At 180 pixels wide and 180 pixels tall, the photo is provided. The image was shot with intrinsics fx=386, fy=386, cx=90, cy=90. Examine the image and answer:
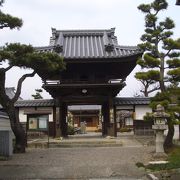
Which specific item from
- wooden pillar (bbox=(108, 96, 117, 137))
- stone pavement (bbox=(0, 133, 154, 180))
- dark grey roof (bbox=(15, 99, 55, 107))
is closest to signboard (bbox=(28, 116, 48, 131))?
dark grey roof (bbox=(15, 99, 55, 107))

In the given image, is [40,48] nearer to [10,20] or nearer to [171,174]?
[10,20]

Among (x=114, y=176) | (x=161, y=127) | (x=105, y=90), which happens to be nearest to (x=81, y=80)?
(x=105, y=90)

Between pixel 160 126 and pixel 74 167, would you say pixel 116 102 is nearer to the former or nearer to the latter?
pixel 160 126

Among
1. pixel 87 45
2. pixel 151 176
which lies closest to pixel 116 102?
pixel 87 45

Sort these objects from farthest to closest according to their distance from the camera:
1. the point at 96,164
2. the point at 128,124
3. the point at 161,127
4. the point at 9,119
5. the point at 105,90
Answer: the point at 128,124 → the point at 105,90 → the point at 9,119 → the point at 161,127 → the point at 96,164

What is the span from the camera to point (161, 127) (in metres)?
16.7

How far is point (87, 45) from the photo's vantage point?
99.4ft

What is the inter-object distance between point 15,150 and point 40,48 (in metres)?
10.7

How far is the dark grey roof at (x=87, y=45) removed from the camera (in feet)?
88.6

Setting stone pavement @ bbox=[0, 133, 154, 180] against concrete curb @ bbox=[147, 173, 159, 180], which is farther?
stone pavement @ bbox=[0, 133, 154, 180]

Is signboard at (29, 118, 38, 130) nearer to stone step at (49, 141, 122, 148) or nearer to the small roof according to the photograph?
stone step at (49, 141, 122, 148)

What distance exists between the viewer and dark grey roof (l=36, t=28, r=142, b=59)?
1063 inches

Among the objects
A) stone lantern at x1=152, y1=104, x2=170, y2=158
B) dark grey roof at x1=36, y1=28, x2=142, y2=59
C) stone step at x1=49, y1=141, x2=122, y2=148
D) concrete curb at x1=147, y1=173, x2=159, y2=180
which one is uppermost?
dark grey roof at x1=36, y1=28, x2=142, y2=59

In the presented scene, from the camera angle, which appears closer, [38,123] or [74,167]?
[74,167]
